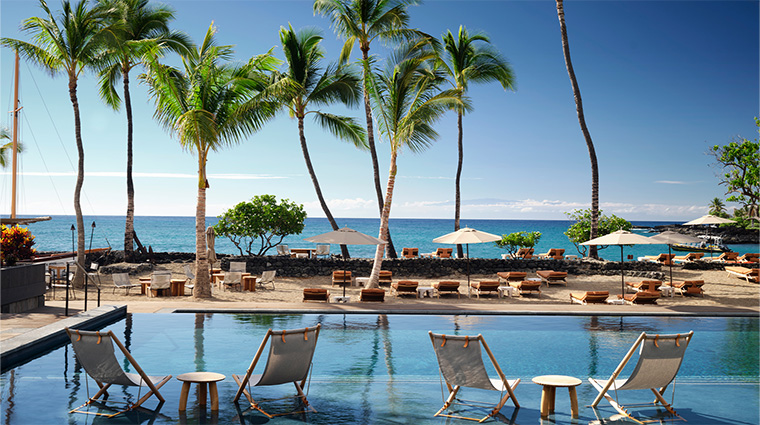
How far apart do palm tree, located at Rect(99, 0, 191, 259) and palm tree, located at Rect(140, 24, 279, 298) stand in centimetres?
152

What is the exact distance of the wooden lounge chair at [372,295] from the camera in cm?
1480

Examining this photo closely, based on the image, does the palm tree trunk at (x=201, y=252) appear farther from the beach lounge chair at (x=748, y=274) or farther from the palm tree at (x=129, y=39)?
the beach lounge chair at (x=748, y=274)

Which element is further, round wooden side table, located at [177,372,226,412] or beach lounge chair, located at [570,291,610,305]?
beach lounge chair, located at [570,291,610,305]

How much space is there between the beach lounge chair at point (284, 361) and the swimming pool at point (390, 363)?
23 centimetres

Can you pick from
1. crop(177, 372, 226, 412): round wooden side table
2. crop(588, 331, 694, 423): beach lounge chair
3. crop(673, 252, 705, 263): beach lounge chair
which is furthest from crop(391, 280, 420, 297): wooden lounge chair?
crop(673, 252, 705, 263): beach lounge chair

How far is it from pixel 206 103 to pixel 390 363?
32.0 ft

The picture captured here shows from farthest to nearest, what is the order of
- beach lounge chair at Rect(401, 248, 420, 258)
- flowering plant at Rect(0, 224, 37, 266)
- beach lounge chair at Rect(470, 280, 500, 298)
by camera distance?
beach lounge chair at Rect(401, 248, 420, 258) < beach lounge chair at Rect(470, 280, 500, 298) < flowering plant at Rect(0, 224, 37, 266)

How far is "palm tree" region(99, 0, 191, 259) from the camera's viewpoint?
55.9 feet

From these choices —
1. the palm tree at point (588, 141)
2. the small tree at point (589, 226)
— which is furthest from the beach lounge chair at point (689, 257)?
the palm tree at point (588, 141)

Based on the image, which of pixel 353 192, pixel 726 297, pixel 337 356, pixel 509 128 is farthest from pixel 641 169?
pixel 337 356

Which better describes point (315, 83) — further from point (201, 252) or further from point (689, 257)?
point (689, 257)

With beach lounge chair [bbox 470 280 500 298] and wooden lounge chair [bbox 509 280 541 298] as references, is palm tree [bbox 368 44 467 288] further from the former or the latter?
wooden lounge chair [bbox 509 280 541 298]

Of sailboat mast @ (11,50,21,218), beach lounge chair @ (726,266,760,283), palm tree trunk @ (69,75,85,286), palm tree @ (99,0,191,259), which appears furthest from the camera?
beach lounge chair @ (726,266,760,283)

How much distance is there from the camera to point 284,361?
5930 millimetres
